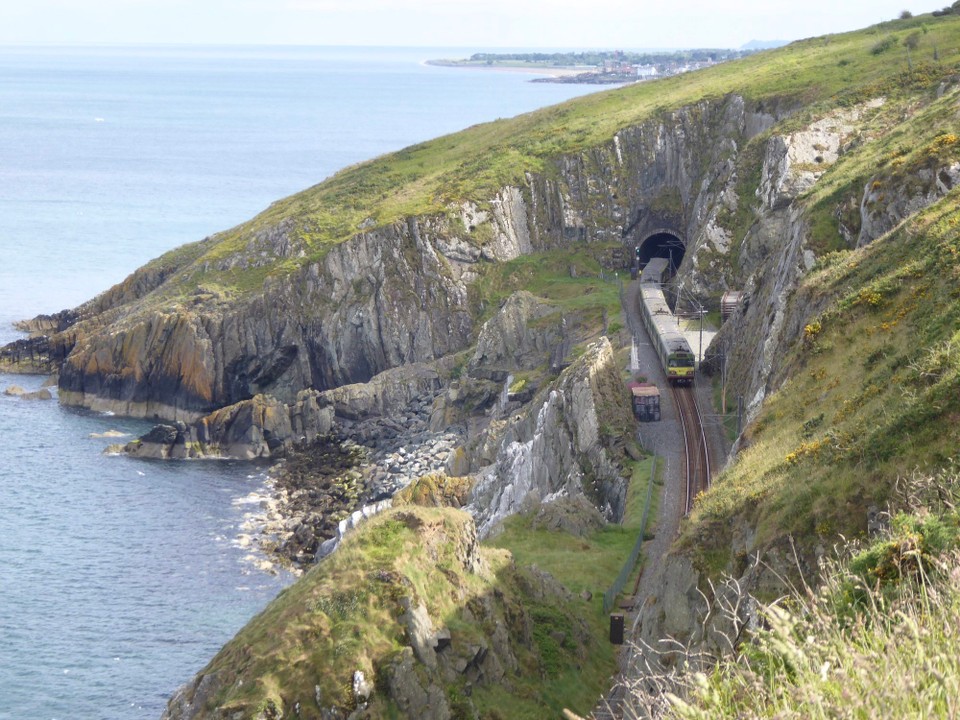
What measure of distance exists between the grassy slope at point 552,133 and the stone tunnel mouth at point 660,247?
11.8m

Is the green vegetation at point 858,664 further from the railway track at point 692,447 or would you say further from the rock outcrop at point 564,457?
the rock outcrop at point 564,457

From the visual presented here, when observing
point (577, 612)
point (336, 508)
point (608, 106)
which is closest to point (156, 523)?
point (336, 508)

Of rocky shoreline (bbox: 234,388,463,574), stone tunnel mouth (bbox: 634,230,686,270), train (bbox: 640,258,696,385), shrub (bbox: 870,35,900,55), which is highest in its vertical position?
shrub (bbox: 870,35,900,55)

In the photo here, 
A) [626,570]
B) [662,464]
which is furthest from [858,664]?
[662,464]

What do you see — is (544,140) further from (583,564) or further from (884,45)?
(583,564)

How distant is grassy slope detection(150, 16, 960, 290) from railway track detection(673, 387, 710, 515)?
125 ft

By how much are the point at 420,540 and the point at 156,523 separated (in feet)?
151

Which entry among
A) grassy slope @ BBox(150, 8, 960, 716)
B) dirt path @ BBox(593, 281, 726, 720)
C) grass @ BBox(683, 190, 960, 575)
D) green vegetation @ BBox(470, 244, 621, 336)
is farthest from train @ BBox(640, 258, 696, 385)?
grass @ BBox(683, 190, 960, 575)

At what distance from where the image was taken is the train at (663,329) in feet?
216

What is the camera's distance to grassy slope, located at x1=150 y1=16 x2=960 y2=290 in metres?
100

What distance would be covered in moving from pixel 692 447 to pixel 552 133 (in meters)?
70.9

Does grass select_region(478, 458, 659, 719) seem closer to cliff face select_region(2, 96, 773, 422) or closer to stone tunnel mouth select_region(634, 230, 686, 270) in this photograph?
cliff face select_region(2, 96, 773, 422)

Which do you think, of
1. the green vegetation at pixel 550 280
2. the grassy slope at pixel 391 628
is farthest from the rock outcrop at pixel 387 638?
the green vegetation at pixel 550 280

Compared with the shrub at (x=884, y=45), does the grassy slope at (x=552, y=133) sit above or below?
below
